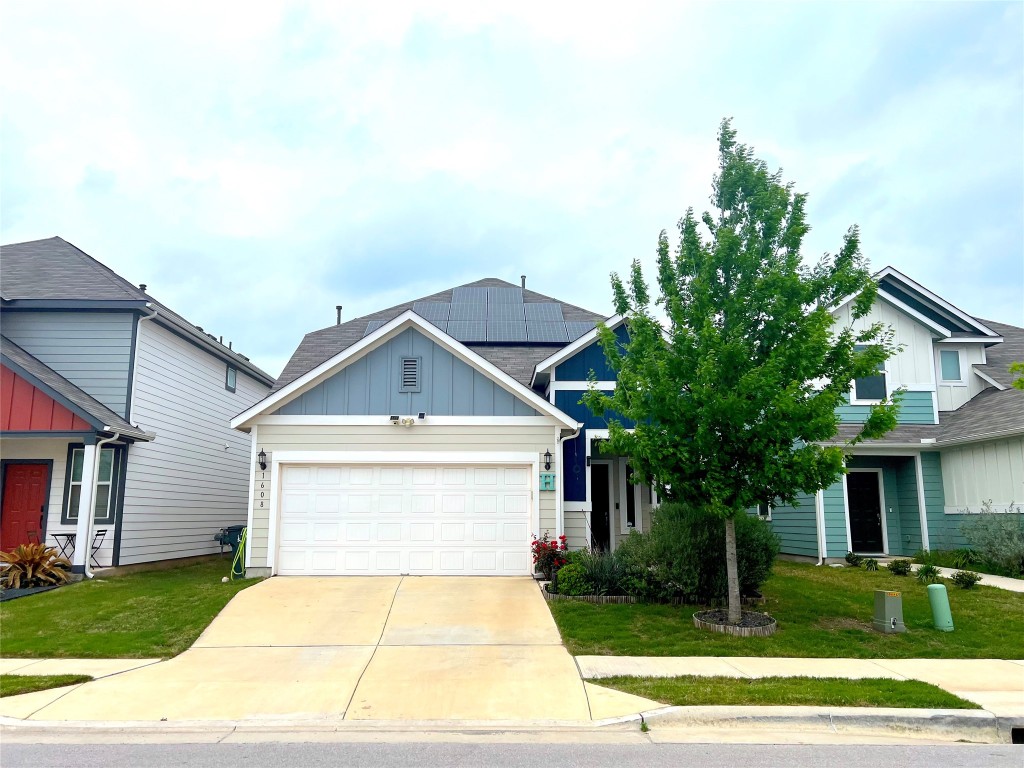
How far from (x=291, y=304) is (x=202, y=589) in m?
20.3

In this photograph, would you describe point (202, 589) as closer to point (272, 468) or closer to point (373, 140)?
point (272, 468)

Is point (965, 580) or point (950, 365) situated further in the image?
point (950, 365)

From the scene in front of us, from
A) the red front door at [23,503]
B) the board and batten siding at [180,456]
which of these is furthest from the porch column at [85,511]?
the red front door at [23,503]

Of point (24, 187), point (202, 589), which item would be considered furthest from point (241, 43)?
point (202, 589)

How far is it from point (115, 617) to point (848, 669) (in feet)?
30.9

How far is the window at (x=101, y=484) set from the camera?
13.9 meters

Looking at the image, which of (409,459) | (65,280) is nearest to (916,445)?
(409,459)

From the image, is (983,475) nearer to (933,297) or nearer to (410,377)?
(933,297)

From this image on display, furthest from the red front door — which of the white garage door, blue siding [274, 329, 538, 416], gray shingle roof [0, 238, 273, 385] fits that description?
blue siding [274, 329, 538, 416]

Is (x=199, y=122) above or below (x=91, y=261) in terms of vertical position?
above

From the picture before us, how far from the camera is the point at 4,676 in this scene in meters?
7.16

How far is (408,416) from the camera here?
43.9ft

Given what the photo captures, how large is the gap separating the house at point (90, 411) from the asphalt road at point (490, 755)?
9.17m

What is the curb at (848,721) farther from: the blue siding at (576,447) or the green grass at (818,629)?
the blue siding at (576,447)
